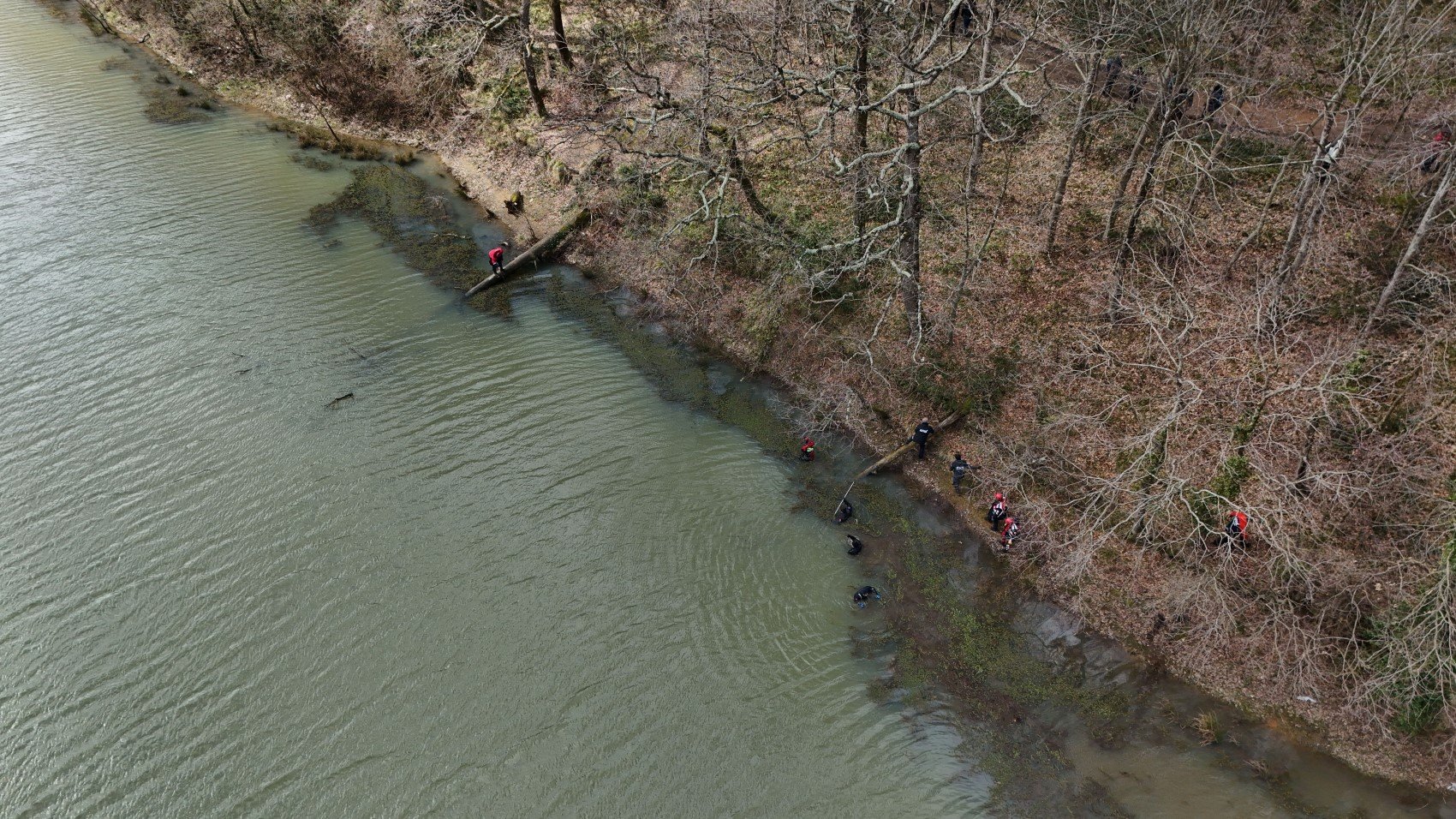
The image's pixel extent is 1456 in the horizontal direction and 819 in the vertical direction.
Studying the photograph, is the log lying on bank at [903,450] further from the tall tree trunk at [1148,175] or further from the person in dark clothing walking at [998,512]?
the tall tree trunk at [1148,175]

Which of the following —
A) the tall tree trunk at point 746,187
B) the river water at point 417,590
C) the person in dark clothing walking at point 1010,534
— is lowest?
the river water at point 417,590

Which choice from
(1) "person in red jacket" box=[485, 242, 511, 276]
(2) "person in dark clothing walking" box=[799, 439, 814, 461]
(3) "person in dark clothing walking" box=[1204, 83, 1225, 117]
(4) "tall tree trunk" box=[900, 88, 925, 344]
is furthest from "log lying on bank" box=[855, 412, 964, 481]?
(1) "person in red jacket" box=[485, 242, 511, 276]

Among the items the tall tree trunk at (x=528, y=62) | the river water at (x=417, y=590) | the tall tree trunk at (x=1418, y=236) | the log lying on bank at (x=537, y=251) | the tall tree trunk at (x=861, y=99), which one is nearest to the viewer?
the river water at (x=417, y=590)

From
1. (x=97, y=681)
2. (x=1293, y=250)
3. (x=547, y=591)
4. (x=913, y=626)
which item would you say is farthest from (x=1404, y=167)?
(x=97, y=681)

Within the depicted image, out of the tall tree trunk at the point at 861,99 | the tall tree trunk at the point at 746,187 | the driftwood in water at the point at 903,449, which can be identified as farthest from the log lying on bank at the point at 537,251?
the driftwood in water at the point at 903,449

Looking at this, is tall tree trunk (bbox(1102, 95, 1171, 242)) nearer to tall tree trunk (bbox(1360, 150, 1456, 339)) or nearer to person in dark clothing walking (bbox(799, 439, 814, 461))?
tall tree trunk (bbox(1360, 150, 1456, 339))

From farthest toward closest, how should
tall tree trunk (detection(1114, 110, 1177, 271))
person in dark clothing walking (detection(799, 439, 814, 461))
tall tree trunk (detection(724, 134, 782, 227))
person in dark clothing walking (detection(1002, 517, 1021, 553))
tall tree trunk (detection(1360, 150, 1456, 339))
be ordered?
tall tree trunk (detection(724, 134, 782, 227)) → person in dark clothing walking (detection(799, 439, 814, 461)) → tall tree trunk (detection(1114, 110, 1177, 271)) → person in dark clothing walking (detection(1002, 517, 1021, 553)) → tall tree trunk (detection(1360, 150, 1456, 339))

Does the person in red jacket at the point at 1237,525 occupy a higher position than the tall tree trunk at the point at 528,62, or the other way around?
the tall tree trunk at the point at 528,62
